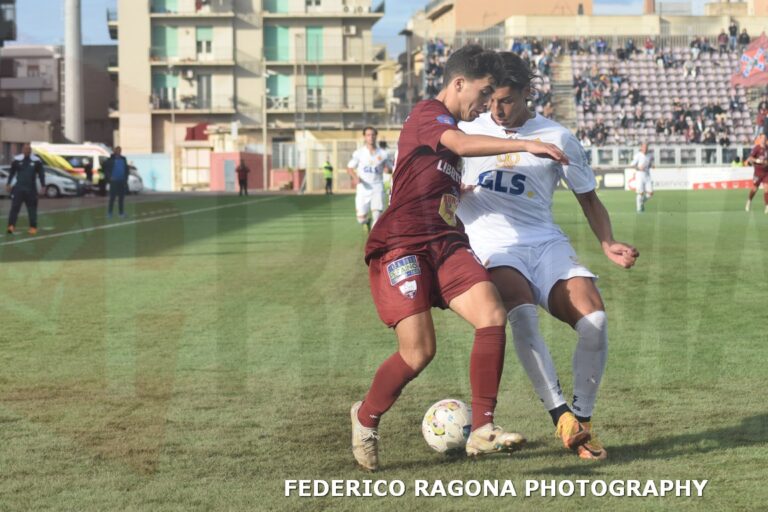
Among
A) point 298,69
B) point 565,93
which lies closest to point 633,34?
point 565,93

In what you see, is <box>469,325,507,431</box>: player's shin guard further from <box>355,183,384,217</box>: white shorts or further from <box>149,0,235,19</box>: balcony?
<box>149,0,235,19</box>: balcony

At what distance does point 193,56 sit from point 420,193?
83.5 metres

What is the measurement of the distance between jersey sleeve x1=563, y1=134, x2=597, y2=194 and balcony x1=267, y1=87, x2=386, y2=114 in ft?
254

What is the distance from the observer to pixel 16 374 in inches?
329

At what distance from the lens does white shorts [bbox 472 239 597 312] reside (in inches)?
235

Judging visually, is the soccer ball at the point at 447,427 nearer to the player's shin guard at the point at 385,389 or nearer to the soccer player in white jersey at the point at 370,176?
the player's shin guard at the point at 385,389

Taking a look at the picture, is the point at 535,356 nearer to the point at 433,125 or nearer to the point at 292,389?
the point at 433,125

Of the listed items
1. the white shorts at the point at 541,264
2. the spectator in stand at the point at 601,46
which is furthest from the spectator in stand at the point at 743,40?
the white shorts at the point at 541,264

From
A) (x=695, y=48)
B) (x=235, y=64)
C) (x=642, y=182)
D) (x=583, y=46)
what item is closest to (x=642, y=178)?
(x=642, y=182)

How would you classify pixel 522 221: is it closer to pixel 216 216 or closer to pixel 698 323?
pixel 698 323

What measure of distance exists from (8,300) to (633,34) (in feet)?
233

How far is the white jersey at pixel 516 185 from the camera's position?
616cm

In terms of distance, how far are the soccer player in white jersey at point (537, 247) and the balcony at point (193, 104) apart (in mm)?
80841

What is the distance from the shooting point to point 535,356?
594 centimetres
